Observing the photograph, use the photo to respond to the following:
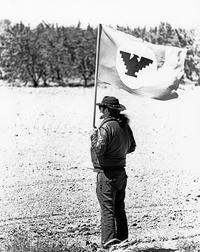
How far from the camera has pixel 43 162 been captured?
10.1 meters

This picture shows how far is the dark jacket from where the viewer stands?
5109 millimetres

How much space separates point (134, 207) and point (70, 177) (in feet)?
5.83

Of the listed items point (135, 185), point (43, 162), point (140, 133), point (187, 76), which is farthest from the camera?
point (187, 76)

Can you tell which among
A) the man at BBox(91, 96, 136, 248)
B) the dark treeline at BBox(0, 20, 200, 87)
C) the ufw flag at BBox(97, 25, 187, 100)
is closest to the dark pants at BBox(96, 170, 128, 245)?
the man at BBox(91, 96, 136, 248)

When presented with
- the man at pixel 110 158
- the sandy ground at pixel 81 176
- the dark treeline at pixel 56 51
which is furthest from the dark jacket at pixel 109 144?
the dark treeline at pixel 56 51

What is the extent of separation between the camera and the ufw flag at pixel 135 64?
231 inches

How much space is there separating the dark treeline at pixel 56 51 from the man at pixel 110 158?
55.7 ft

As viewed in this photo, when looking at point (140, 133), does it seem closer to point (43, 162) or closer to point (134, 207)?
point (43, 162)

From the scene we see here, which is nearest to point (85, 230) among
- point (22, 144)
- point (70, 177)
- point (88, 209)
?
point (88, 209)

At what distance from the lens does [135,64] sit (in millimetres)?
5852

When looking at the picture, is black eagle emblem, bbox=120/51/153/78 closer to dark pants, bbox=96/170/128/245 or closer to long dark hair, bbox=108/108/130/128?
long dark hair, bbox=108/108/130/128

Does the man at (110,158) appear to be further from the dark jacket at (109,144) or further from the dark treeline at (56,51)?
the dark treeline at (56,51)

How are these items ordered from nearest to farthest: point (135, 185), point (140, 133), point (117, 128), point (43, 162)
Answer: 1. point (117, 128)
2. point (135, 185)
3. point (43, 162)
4. point (140, 133)

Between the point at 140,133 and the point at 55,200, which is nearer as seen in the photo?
the point at 55,200
